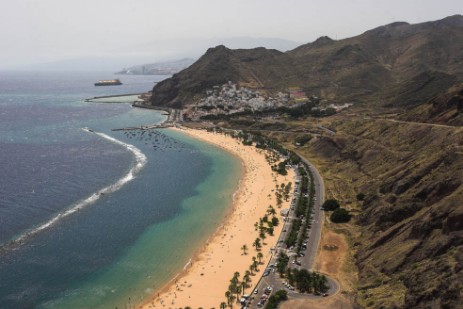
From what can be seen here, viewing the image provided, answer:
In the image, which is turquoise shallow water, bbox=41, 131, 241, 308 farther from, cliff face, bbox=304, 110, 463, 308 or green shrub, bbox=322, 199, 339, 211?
cliff face, bbox=304, 110, 463, 308

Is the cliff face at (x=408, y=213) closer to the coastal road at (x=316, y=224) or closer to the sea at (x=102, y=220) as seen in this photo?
the coastal road at (x=316, y=224)

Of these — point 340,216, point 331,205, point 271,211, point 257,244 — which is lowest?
point 257,244

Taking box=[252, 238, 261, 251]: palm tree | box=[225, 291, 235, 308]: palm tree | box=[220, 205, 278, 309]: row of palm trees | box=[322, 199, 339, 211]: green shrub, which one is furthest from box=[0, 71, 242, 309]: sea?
box=[322, 199, 339, 211]: green shrub

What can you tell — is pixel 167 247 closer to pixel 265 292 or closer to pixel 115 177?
pixel 265 292

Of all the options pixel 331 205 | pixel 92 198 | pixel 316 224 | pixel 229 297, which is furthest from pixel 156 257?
pixel 331 205

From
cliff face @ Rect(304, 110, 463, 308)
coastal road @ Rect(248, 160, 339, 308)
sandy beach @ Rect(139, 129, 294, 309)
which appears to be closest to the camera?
cliff face @ Rect(304, 110, 463, 308)

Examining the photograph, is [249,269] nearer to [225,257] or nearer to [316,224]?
[225,257]
